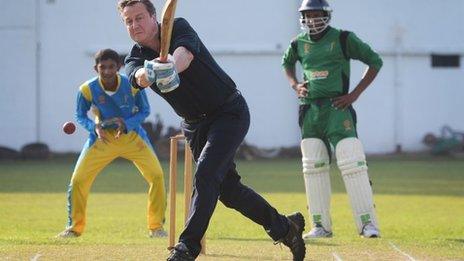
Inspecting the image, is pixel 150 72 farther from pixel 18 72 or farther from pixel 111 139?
pixel 18 72

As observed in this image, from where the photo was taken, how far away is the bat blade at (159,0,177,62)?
23.3ft

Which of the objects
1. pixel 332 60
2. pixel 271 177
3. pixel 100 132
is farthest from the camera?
pixel 271 177

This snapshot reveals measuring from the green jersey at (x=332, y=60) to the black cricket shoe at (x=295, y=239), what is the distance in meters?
3.03

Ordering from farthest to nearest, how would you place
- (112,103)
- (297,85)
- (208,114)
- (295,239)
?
(112,103)
(297,85)
(295,239)
(208,114)

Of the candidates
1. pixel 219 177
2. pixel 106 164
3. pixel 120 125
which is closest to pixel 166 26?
pixel 219 177

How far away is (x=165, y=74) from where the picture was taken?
22.6 ft

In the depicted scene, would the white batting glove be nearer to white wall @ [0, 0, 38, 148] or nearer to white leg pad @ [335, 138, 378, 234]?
white leg pad @ [335, 138, 378, 234]

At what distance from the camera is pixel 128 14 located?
7.43 metres

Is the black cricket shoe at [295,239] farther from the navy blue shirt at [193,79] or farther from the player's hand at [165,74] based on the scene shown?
the player's hand at [165,74]

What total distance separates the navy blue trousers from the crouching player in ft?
12.0

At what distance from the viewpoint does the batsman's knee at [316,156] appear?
11.1 metres

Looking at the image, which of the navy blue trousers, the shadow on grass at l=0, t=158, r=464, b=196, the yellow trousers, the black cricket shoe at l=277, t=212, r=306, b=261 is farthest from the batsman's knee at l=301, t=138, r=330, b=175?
the shadow on grass at l=0, t=158, r=464, b=196

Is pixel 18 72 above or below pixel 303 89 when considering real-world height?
above

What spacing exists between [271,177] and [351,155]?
10888 millimetres
